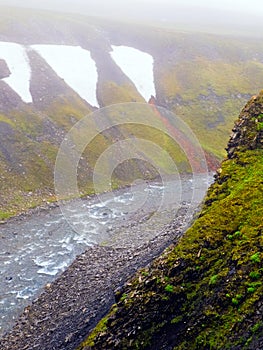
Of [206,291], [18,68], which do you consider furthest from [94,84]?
[206,291]

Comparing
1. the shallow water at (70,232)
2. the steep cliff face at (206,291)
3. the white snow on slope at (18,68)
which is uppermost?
the white snow on slope at (18,68)

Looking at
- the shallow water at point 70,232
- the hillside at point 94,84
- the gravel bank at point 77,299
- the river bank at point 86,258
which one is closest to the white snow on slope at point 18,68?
the hillside at point 94,84

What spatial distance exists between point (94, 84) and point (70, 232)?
55707 millimetres

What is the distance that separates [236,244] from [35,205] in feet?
128

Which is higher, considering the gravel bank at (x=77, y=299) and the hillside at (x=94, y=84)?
the hillside at (x=94, y=84)

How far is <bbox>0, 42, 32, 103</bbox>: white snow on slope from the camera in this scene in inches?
3349

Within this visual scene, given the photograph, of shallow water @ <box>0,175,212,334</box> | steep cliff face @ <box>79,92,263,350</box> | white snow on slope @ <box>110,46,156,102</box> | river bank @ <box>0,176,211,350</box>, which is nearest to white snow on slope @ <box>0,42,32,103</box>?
white snow on slope @ <box>110,46,156,102</box>

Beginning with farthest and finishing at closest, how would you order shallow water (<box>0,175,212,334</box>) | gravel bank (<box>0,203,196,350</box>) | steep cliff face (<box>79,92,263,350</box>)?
shallow water (<box>0,175,212,334</box>)
gravel bank (<box>0,203,196,350</box>)
steep cliff face (<box>79,92,263,350</box>)

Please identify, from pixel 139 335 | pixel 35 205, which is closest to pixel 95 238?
pixel 35 205

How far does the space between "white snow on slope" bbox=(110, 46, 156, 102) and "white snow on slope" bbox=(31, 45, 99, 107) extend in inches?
325

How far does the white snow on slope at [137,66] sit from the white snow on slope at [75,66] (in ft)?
27.1

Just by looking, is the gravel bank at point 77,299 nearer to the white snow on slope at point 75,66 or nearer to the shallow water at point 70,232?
the shallow water at point 70,232

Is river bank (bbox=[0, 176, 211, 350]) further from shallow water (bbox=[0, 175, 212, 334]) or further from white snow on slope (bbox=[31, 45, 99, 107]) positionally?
white snow on slope (bbox=[31, 45, 99, 107])

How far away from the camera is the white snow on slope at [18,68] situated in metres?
85.1
